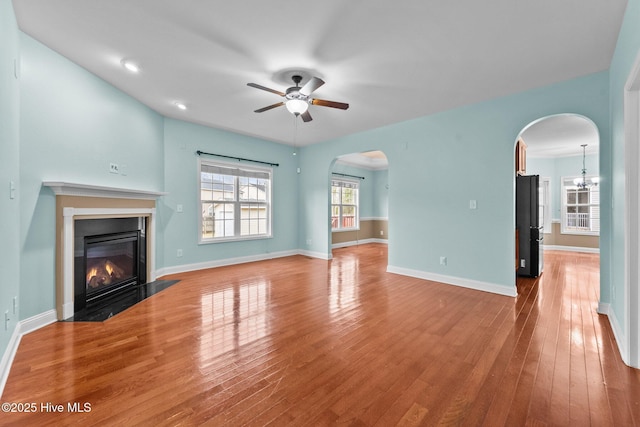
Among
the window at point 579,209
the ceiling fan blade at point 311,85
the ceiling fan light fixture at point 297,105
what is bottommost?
the window at point 579,209

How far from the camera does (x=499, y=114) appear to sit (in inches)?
150

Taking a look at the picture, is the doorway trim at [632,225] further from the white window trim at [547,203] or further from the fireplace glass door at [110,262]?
the white window trim at [547,203]

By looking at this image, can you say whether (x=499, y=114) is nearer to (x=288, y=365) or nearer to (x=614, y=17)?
(x=614, y=17)

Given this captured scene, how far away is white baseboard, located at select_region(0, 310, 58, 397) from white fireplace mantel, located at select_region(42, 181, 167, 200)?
1246mm

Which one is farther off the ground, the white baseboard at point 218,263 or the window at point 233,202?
the window at point 233,202

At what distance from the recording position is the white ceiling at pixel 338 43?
7.11 feet

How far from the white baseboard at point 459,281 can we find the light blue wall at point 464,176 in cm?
6

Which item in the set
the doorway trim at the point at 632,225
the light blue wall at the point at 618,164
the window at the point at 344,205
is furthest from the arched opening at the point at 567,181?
the window at the point at 344,205

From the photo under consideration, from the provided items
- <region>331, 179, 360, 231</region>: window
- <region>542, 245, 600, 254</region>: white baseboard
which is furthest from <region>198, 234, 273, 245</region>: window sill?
<region>542, 245, 600, 254</region>: white baseboard

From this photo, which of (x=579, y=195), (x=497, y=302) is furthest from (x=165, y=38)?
(x=579, y=195)

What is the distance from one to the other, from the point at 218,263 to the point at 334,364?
4.04m

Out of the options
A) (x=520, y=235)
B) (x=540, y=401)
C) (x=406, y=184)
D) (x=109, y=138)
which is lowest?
(x=540, y=401)

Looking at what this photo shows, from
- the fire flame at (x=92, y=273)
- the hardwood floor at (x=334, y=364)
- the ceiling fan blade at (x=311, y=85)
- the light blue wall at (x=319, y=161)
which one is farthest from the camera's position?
the fire flame at (x=92, y=273)

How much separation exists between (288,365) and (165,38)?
3.04 m
